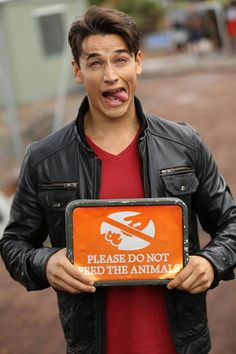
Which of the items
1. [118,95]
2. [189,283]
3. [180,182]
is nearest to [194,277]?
[189,283]

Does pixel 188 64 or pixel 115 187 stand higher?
pixel 115 187

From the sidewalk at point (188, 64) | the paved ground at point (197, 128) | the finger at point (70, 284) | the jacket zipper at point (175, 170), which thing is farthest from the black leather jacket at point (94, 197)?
the sidewalk at point (188, 64)

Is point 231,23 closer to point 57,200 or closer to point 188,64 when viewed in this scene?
point 188,64

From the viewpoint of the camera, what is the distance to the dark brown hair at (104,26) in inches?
74.9

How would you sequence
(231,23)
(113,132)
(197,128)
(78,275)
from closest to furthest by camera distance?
1. (78,275)
2. (113,132)
3. (197,128)
4. (231,23)

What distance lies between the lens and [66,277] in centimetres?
181

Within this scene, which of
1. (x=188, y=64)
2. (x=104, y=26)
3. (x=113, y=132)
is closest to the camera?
(x=104, y=26)

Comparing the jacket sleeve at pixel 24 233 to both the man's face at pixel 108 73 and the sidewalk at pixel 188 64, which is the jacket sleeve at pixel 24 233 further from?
the sidewalk at pixel 188 64

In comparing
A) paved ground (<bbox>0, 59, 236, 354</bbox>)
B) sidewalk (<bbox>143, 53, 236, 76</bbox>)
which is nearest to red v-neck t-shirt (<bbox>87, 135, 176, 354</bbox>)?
paved ground (<bbox>0, 59, 236, 354</bbox>)

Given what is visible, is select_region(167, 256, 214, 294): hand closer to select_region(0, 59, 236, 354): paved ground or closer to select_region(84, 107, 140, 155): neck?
→ select_region(84, 107, 140, 155): neck

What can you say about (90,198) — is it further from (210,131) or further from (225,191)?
(210,131)

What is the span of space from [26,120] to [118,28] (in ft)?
37.1

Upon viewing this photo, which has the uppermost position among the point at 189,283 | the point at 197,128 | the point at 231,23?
the point at 189,283

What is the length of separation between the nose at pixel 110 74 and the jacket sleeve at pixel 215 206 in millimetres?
375
